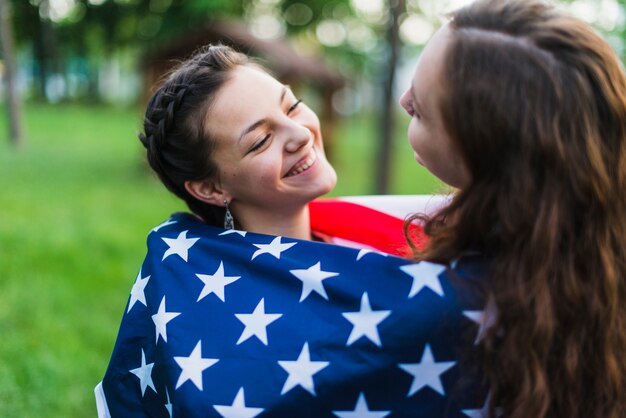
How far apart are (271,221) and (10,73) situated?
2.52 meters

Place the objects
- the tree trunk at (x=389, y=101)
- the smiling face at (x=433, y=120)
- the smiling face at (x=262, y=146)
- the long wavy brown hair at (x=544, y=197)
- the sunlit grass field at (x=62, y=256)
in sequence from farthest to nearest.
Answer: the tree trunk at (x=389, y=101) < the sunlit grass field at (x=62, y=256) < the smiling face at (x=262, y=146) < the smiling face at (x=433, y=120) < the long wavy brown hair at (x=544, y=197)

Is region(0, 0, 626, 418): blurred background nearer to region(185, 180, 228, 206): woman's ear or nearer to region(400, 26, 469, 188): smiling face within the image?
region(400, 26, 469, 188): smiling face

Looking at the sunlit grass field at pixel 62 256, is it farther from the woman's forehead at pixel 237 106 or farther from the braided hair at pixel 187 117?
the braided hair at pixel 187 117

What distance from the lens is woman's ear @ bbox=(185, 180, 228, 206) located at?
86.1 inches

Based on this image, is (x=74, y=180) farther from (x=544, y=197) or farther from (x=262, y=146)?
(x=544, y=197)

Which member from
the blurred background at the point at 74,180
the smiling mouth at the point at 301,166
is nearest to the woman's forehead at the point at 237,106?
the smiling mouth at the point at 301,166

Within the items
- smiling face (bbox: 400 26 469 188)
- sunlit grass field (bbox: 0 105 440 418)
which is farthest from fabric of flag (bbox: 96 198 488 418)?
sunlit grass field (bbox: 0 105 440 418)

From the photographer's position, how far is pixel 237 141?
2.04 m

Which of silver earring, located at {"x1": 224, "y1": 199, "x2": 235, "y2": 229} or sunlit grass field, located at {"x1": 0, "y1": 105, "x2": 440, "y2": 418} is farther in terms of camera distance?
sunlit grass field, located at {"x1": 0, "y1": 105, "x2": 440, "y2": 418}

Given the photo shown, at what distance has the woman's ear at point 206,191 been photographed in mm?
2188

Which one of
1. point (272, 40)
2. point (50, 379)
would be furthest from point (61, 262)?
point (272, 40)

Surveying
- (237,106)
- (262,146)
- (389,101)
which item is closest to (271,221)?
(262,146)

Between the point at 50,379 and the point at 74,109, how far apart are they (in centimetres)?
A: 375

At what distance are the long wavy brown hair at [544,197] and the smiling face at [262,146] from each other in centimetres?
67
